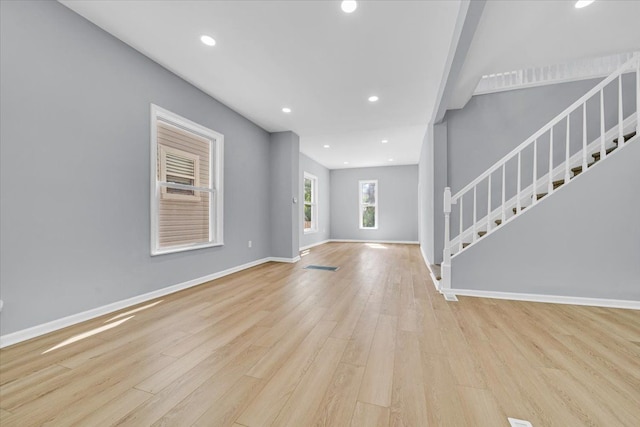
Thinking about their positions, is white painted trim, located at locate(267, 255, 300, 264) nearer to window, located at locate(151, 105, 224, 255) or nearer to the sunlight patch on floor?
window, located at locate(151, 105, 224, 255)

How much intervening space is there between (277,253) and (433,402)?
4.19 metres

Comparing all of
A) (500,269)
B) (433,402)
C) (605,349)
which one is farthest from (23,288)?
(500,269)

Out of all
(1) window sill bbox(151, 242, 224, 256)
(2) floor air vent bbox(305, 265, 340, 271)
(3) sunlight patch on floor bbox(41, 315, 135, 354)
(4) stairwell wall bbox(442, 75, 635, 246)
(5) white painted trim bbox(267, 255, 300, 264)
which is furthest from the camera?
(5) white painted trim bbox(267, 255, 300, 264)

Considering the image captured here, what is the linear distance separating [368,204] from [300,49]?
6672 millimetres

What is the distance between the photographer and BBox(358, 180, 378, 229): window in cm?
874

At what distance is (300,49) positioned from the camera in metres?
2.62

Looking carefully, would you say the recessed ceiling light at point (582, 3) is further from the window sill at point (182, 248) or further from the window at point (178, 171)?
the window sill at point (182, 248)

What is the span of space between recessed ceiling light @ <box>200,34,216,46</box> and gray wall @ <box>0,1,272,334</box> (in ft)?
2.74

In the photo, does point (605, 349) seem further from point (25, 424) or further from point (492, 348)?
point (25, 424)

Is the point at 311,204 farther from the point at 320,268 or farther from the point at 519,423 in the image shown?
the point at 519,423

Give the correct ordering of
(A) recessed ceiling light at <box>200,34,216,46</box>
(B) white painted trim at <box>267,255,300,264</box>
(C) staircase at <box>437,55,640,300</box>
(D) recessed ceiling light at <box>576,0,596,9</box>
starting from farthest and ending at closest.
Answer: (B) white painted trim at <box>267,255,300,264</box>
(C) staircase at <box>437,55,640,300</box>
(A) recessed ceiling light at <box>200,34,216,46</box>
(D) recessed ceiling light at <box>576,0,596,9</box>

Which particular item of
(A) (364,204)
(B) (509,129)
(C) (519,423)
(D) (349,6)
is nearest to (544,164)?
(B) (509,129)

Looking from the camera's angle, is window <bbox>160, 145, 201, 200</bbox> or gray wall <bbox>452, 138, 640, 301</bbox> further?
window <bbox>160, 145, 201, 200</bbox>

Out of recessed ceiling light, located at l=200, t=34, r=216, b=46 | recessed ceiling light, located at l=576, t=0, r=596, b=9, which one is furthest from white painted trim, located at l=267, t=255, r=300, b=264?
recessed ceiling light, located at l=576, t=0, r=596, b=9
